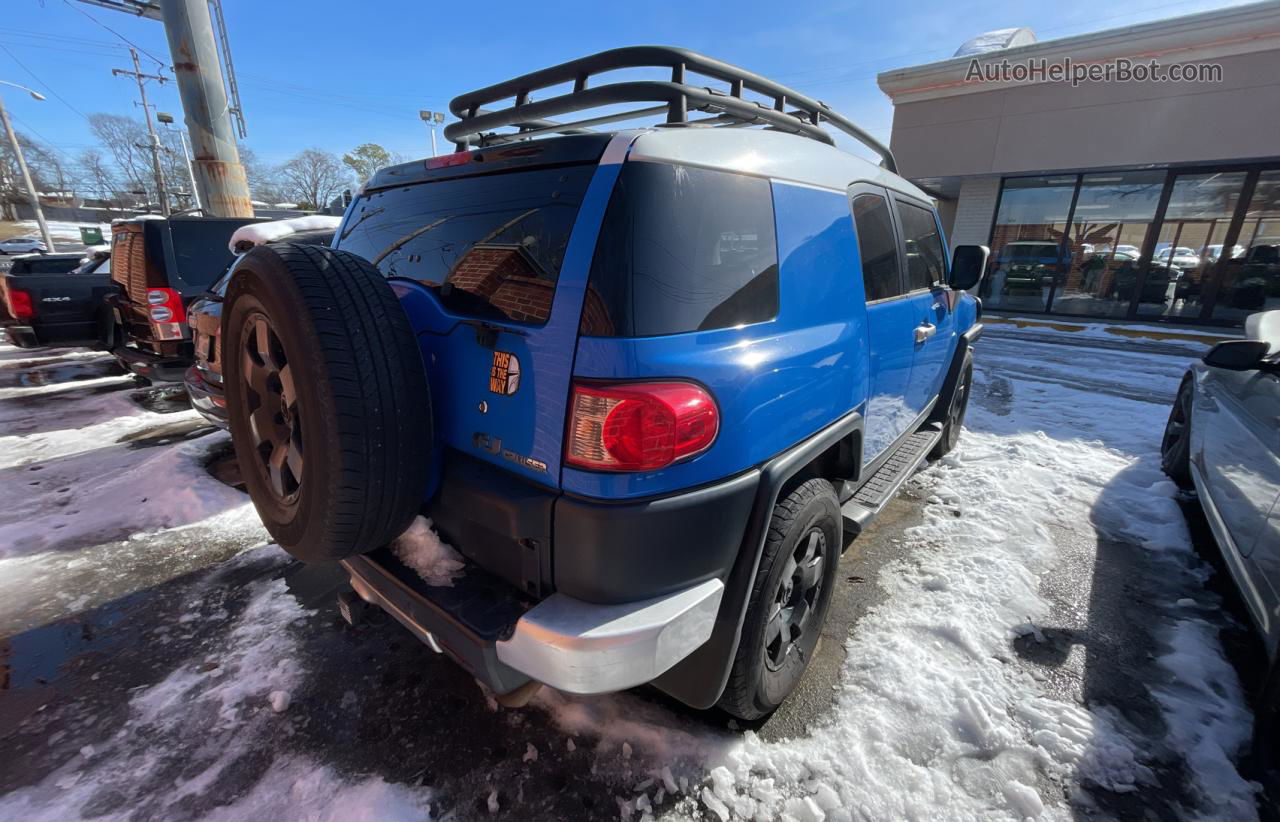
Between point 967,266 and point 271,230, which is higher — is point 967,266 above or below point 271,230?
below

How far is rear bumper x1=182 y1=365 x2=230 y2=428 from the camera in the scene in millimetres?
3781

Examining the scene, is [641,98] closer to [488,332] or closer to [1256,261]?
[488,332]

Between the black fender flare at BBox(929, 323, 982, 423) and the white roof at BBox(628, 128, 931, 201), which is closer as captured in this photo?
the white roof at BBox(628, 128, 931, 201)

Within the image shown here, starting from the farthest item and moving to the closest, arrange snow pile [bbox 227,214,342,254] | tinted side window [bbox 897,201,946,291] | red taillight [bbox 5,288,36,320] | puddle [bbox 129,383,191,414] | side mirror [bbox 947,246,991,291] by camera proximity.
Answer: red taillight [bbox 5,288,36,320], puddle [bbox 129,383,191,414], snow pile [bbox 227,214,342,254], side mirror [bbox 947,246,991,291], tinted side window [bbox 897,201,946,291]

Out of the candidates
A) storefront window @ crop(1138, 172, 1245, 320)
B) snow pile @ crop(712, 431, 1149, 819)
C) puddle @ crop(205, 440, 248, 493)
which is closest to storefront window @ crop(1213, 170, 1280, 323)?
storefront window @ crop(1138, 172, 1245, 320)

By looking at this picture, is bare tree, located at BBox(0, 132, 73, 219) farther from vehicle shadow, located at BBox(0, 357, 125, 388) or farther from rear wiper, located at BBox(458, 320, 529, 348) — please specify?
rear wiper, located at BBox(458, 320, 529, 348)

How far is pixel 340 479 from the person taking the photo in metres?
1.61

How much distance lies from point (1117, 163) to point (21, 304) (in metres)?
18.3

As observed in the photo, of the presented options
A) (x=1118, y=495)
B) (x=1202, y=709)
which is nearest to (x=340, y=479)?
(x=1202, y=709)

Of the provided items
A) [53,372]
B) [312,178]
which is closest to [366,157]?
[312,178]

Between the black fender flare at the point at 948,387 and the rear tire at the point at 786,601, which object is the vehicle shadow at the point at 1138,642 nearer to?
the rear tire at the point at 786,601

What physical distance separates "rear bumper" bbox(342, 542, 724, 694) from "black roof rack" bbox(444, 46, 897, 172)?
5.28 feet

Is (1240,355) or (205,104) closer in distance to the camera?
(1240,355)

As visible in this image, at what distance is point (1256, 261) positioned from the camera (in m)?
11.3
